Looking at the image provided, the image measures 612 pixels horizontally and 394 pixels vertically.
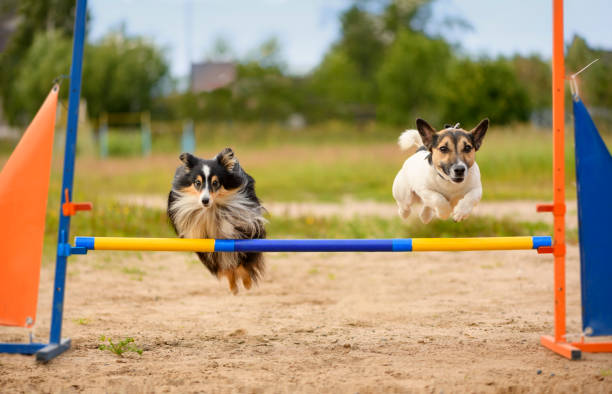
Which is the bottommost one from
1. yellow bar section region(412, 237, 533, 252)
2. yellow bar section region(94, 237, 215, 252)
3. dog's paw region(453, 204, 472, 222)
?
yellow bar section region(94, 237, 215, 252)

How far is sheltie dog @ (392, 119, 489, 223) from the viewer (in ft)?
13.2

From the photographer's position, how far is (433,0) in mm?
35375

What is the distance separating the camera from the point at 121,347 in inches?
176

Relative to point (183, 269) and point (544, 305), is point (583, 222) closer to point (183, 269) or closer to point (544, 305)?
point (544, 305)

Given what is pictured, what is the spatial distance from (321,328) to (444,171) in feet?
5.65

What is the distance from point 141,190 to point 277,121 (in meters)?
12.2

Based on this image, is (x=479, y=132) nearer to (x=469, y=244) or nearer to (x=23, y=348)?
(x=469, y=244)

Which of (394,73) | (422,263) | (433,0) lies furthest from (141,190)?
(433,0)

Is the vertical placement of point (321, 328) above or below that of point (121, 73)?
below

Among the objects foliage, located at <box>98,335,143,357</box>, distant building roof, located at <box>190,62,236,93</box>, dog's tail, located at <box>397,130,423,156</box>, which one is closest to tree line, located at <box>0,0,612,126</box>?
dog's tail, located at <box>397,130,423,156</box>

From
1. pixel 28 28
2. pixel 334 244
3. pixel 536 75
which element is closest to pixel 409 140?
pixel 334 244

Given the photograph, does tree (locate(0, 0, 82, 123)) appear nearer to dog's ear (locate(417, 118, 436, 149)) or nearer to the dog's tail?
the dog's tail

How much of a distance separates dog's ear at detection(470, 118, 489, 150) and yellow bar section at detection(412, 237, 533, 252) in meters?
0.61

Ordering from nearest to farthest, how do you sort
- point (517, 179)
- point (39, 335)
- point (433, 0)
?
point (39, 335), point (517, 179), point (433, 0)
